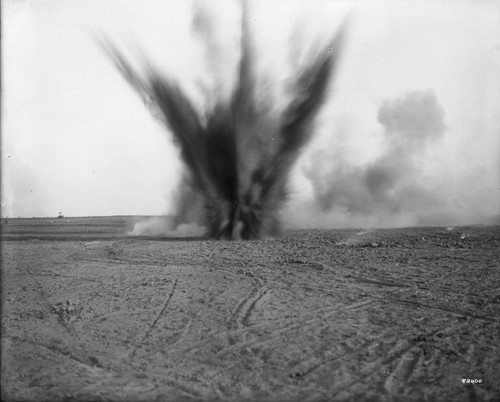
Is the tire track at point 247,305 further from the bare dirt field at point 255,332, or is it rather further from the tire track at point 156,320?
the tire track at point 156,320

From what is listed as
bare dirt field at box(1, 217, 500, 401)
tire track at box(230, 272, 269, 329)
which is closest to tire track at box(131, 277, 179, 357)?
bare dirt field at box(1, 217, 500, 401)

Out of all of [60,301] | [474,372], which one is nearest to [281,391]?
[474,372]

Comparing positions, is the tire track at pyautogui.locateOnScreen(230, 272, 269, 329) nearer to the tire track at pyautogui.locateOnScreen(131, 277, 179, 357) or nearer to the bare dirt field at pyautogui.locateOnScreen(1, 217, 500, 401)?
the bare dirt field at pyautogui.locateOnScreen(1, 217, 500, 401)

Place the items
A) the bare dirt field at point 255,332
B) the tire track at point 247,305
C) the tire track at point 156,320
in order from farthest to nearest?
the tire track at point 247,305 → the tire track at point 156,320 → the bare dirt field at point 255,332

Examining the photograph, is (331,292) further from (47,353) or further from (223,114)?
(223,114)

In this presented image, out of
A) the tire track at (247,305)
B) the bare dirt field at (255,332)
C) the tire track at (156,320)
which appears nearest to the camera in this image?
the bare dirt field at (255,332)

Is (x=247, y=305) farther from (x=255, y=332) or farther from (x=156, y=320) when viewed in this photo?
(x=156, y=320)

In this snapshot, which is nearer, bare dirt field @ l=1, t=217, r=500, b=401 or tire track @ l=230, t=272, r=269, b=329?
bare dirt field @ l=1, t=217, r=500, b=401

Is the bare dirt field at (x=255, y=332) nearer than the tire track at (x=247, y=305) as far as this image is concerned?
Yes

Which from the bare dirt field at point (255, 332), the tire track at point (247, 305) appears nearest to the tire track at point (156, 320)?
the bare dirt field at point (255, 332)
